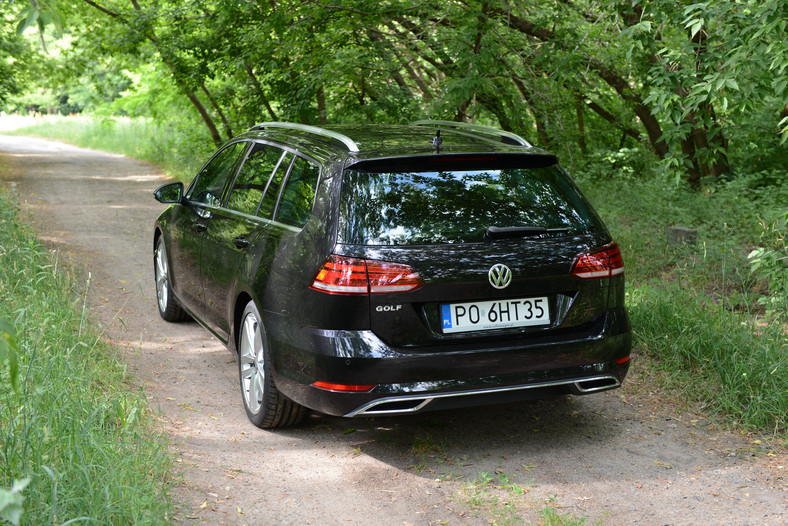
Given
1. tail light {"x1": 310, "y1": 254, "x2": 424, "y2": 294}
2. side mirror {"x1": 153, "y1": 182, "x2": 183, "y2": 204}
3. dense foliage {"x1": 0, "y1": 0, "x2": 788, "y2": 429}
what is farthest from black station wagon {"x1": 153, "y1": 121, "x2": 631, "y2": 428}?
side mirror {"x1": 153, "y1": 182, "x2": 183, "y2": 204}

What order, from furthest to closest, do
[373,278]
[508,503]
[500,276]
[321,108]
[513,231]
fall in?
[321,108]
[513,231]
[500,276]
[373,278]
[508,503]

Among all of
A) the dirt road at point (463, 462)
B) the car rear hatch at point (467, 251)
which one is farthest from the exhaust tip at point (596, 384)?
the dirt road at point (463, 462)

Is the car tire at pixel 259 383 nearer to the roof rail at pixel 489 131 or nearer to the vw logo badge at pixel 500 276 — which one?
the vw logo badge at pixel 500 276

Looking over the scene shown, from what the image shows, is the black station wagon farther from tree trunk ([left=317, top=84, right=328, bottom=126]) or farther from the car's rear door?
tree trunk ([left=317, top=84, right=328, bottom=126])

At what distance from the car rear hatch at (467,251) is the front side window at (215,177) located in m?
1.89

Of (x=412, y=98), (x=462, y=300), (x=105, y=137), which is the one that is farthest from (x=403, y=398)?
(x=105, y=137)

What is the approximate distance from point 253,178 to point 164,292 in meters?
2.33

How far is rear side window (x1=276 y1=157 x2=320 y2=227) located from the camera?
444 cm

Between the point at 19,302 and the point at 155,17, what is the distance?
1139 cm

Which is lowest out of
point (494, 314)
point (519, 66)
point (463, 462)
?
point (463, 462)

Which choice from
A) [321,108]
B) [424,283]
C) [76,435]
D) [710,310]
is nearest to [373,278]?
[424,283]

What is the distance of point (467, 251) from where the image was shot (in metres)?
4.06

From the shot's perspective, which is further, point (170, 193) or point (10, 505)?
point (170, 193)

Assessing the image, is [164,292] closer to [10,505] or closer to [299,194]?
[299,194]
